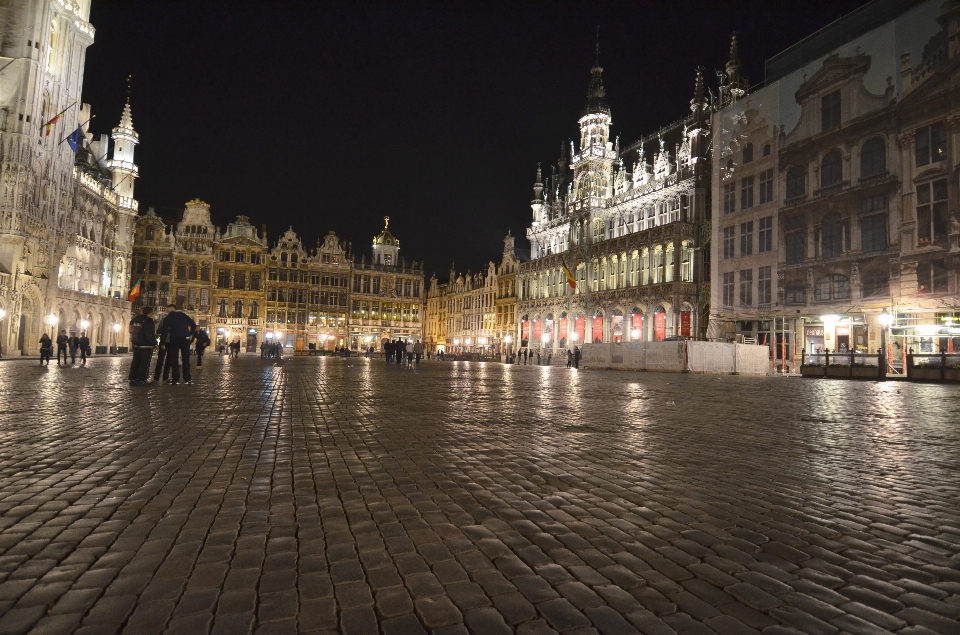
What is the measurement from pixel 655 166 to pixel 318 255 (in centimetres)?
4939

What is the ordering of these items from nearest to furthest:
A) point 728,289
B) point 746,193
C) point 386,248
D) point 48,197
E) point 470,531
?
1. point 470,531
2. point 746,193
3. point 728,289
4. point 48,197
5. point 386,248

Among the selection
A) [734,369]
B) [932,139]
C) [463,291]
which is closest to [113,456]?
[734,369]

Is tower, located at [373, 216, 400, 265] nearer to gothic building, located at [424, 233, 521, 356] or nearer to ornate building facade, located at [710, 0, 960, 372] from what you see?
gothic building, located at [424, 233, 521, 356]

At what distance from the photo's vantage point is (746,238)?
39656 millimetres

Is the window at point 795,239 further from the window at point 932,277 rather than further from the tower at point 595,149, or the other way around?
the tower at point 595,149

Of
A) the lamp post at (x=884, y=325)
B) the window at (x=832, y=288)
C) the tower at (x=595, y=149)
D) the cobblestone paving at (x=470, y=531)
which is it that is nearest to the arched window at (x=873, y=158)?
the window at (x=832, y=288)

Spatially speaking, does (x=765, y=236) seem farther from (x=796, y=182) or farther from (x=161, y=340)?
(x=161, y=340)

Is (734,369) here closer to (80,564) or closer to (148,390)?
(148,390)

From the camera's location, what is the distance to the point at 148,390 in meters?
12.4

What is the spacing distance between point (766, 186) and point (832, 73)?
7289mm

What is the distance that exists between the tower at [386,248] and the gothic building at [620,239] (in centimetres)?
3287

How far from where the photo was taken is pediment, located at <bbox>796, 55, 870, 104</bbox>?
32.1 meters

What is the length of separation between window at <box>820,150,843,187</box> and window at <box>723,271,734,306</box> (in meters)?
8.69

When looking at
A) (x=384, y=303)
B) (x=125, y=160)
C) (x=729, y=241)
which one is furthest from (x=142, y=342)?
(x=384, y=303)
